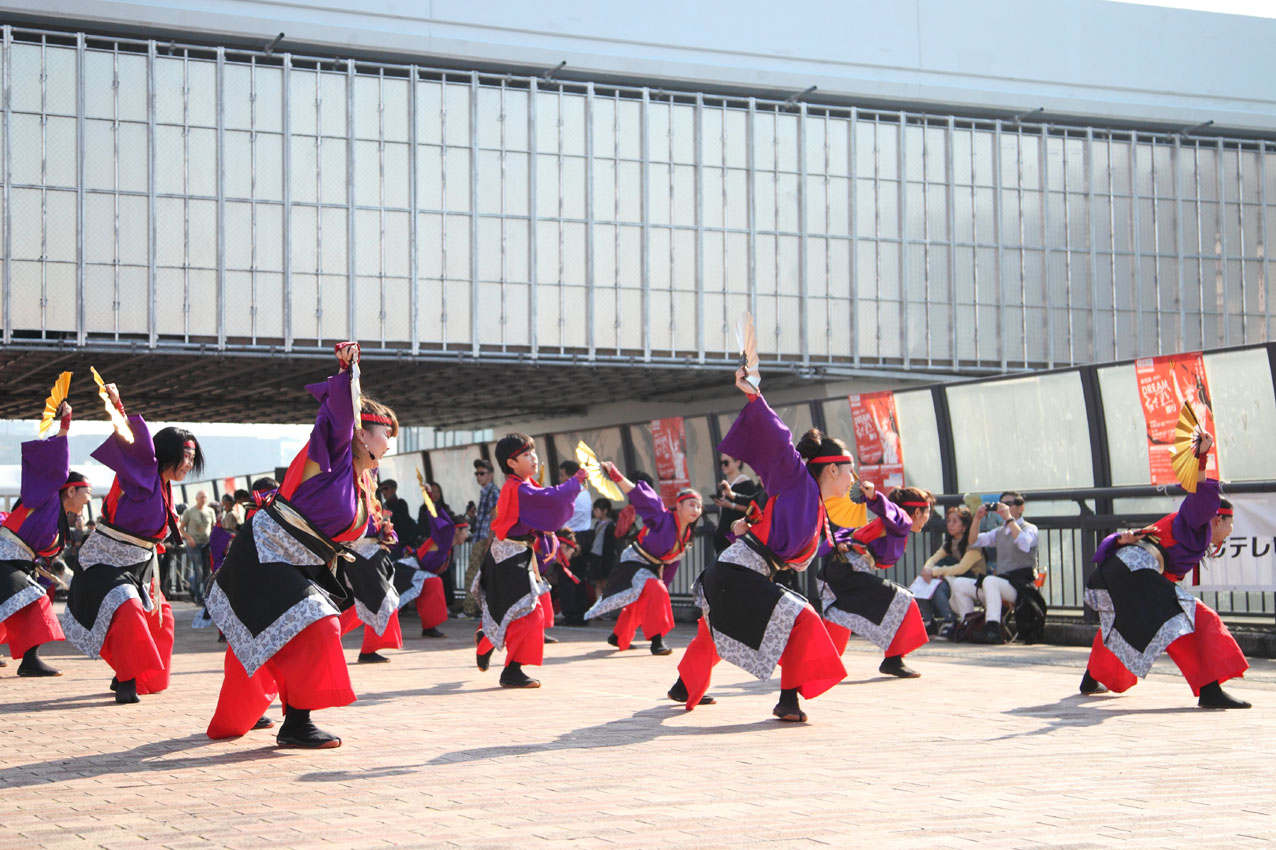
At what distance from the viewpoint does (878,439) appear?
577 inches

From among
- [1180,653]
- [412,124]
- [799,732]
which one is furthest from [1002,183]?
[799,732]

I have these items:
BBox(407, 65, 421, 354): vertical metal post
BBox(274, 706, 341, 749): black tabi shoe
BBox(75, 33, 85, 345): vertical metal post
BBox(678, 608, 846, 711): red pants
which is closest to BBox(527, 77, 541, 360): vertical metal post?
BBox(407, 65, 421, 354): vertical metal post

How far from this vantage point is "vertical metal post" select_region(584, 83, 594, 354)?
23438 millimetres

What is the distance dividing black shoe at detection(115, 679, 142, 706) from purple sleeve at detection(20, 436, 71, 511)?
2.32m

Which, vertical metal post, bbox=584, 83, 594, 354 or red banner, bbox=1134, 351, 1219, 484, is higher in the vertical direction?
vertical metal post, bbox=584, 83, 594, 354

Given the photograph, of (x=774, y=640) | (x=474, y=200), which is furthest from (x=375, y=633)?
(x=474, y=200)

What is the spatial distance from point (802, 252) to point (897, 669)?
613 inches

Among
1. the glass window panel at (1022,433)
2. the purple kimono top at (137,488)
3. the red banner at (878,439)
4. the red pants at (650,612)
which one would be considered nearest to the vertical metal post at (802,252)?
the red banner at (878,439)

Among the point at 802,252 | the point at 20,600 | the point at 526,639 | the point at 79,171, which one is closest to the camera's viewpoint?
the point at 526,639

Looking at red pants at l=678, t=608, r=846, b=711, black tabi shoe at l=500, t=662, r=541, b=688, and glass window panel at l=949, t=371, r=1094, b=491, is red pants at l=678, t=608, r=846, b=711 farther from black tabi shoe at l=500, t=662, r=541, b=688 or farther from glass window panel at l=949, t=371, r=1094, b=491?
glass window panel at l=949, t=371, r=1094, b=491

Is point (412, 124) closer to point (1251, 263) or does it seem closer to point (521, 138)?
point (521, 138)

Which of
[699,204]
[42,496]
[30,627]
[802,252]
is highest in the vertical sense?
[699,204]

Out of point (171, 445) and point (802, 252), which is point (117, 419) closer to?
point (171, 445)

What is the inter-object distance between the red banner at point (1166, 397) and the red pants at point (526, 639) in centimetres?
549
